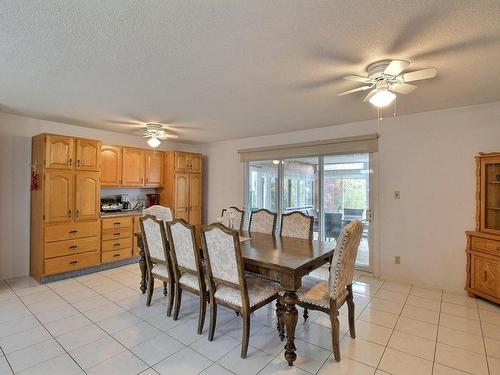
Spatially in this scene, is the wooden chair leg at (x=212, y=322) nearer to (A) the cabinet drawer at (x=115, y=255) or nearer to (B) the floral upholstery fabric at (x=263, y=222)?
(B) the floral upholstery fabric at (x=263, y=222)

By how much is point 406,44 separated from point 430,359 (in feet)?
7.67

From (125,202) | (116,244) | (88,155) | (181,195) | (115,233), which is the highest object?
(88,155)

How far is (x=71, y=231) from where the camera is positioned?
3791 mm

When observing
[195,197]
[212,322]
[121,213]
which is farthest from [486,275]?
[121,213]

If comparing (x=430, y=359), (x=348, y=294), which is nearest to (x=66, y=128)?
(x=348, y=294)

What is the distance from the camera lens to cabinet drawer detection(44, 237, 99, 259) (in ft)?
11.8

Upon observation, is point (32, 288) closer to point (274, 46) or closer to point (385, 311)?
point (274, 46)

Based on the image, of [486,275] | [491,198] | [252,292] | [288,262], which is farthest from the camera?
[491,198]

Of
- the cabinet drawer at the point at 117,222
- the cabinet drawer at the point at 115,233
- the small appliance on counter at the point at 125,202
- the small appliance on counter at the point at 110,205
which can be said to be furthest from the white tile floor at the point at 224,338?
the small appliance on counter at the point at 125,202

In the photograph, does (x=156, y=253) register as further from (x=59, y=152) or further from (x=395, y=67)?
(x=395, y=67)

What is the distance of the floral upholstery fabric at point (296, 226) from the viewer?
10.5 feet

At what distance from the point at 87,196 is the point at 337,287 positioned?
12.2 ft

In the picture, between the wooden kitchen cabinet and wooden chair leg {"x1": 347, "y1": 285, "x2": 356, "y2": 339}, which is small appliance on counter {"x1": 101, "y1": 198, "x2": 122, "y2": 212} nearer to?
the wooden kitchen cabinet

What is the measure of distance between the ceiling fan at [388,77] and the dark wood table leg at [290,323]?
172 centimetres
